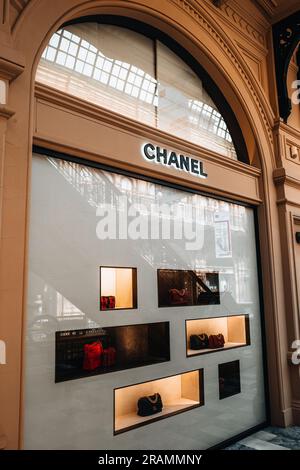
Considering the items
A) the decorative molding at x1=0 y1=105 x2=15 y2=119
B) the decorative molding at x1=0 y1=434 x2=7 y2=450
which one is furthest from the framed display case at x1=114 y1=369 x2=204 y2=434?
the decorative molding at x1=0 y1=105 x2=15 y2=119

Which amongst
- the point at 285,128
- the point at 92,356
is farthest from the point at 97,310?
the point at 285,128

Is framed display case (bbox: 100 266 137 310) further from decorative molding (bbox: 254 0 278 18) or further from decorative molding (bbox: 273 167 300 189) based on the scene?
decorative molding (bbox: 254 0 278 18)

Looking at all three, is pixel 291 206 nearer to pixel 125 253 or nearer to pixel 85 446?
pixel 125 253

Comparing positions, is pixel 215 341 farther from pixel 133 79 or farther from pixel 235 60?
pixel 235 60

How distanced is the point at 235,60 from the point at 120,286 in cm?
326

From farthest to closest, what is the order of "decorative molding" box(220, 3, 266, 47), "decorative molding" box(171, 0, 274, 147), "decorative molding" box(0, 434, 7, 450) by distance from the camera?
"decorative molding" box(220, 3, 266, 47), "decorative molding" box(171, 0, 274, 147), "decorative molding" box(0, 434, 7, 450)

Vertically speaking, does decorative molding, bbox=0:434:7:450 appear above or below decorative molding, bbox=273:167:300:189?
below

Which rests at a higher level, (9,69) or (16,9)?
(16,9)

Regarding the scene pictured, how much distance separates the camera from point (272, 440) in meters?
3.87

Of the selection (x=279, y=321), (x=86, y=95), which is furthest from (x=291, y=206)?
(x=86, y=95)

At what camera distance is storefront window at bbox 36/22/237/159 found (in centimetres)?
312

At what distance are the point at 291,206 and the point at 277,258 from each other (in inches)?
30.0

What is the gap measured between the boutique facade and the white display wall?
0.04ft

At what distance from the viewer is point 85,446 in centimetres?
264
